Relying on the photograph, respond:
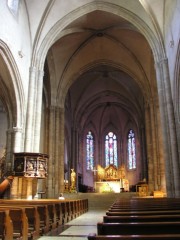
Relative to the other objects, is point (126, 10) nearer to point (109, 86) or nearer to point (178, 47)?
point (178, 47)

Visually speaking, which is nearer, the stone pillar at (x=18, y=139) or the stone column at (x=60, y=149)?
the stone pillar at (x=18, y=139)

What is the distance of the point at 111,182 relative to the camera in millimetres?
23656

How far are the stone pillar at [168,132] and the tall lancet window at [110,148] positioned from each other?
22.0 m

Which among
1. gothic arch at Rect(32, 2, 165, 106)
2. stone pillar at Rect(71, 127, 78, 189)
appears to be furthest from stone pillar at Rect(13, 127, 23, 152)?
stone pillar at Rect(71, 127, 78, 189)

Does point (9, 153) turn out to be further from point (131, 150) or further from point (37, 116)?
point (131, 150)

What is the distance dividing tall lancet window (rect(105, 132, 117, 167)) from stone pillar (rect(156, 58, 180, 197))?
2204 centimetres

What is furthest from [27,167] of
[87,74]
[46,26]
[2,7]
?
[87,74]

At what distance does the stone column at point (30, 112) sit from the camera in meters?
12.7

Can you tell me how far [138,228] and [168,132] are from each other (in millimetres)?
10656

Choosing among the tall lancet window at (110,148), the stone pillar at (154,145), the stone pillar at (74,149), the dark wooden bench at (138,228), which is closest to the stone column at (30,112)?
the stone pillar at (154,145)

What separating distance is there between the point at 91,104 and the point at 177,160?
19.1 m

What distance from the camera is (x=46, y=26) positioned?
47.8ft

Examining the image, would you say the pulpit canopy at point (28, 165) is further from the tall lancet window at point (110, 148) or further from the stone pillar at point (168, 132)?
the tall lancet window at point (110, 148)

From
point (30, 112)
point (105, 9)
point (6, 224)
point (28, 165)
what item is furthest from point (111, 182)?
point (6, 224)
